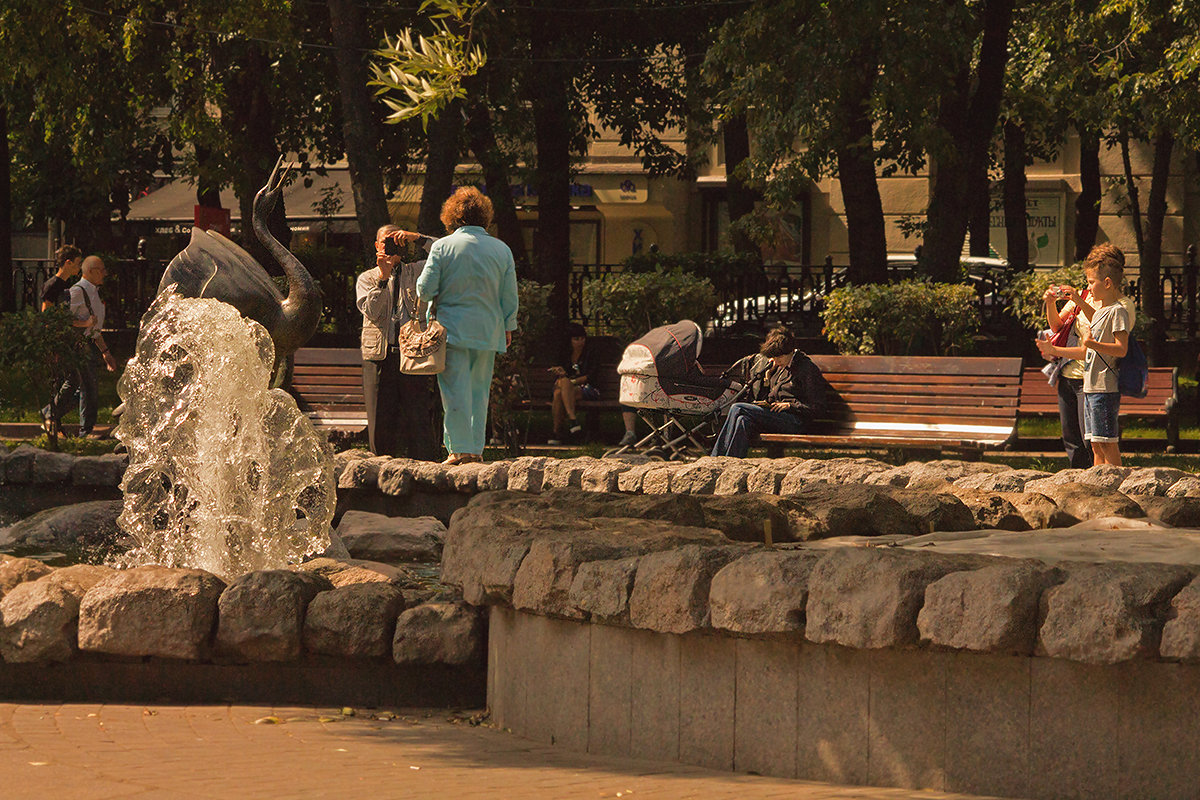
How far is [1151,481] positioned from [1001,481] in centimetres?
67

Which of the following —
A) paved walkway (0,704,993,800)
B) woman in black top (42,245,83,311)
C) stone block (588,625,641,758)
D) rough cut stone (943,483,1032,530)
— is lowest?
paved walkway (0,704,993,800)

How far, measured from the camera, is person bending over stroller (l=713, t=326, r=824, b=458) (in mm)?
12258

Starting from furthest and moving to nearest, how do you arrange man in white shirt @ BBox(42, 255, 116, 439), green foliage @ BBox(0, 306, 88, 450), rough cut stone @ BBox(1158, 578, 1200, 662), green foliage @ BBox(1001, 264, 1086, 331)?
green foliage @ BBox(1001, 264, 1086, 331) < man in white shirt @ BBox(42, 255, 116, 439) < green foliage @ BBox(0, 306, 88, 450) < rough cut stone @ BBox(1158, 578, 1200, 662)

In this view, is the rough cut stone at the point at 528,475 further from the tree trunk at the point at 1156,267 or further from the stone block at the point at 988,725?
the tree trunk at the point at 1156,267

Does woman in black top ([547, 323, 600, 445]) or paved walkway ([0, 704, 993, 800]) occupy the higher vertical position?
woman in black top ([547, 323, 600, 445])

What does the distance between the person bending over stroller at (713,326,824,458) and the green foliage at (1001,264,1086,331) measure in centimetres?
552

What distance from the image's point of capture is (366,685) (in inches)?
234

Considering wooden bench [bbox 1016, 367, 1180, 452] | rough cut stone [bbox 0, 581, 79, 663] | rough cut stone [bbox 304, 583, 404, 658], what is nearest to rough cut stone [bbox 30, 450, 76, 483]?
rough cut stone [bbox 0, 581, 79, 663]

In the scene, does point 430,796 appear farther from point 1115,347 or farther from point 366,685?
A: point 1115,347

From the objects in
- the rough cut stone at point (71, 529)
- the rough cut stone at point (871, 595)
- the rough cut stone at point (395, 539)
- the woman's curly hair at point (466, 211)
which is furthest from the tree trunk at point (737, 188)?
the rough cut stone at point (871, 595)

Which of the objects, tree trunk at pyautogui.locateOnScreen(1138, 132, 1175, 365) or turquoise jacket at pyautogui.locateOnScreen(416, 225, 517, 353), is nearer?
turquoise jacket at pyautogui.locateOnScreen(416, 225, 517, 353)

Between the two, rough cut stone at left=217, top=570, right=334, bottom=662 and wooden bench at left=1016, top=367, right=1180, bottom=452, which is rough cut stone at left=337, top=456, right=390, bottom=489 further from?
wooden bench at left=1016, top=367, right=1180, bottom=452

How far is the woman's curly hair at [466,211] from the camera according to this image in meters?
10.9

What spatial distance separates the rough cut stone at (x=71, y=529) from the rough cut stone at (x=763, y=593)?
5.26 meters
